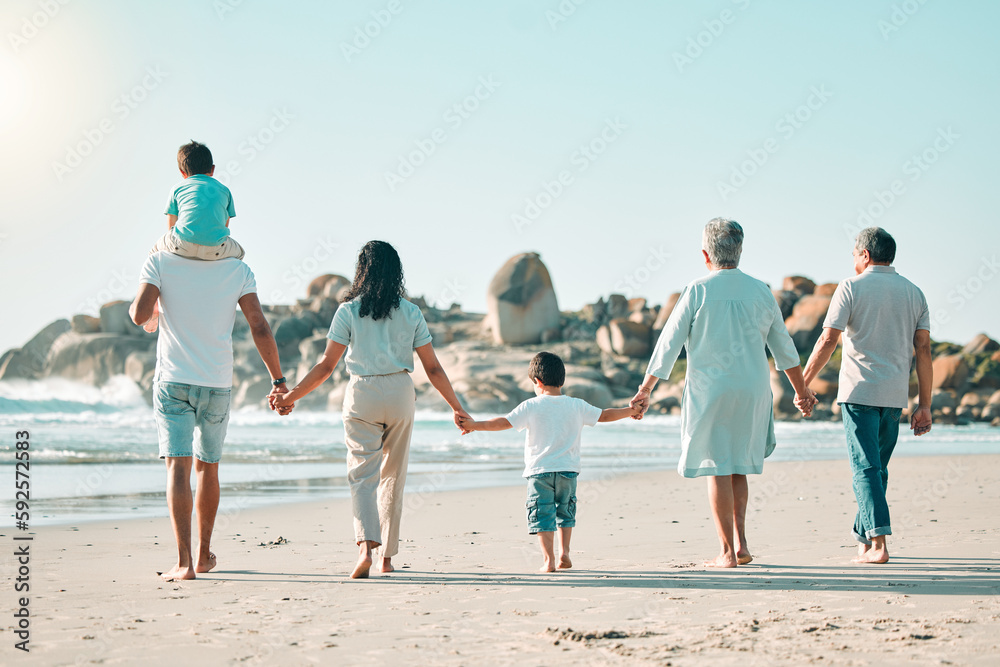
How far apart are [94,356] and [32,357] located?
24.8 feet

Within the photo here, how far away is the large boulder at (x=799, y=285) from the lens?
47938 millimetres

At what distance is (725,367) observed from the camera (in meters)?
5.01

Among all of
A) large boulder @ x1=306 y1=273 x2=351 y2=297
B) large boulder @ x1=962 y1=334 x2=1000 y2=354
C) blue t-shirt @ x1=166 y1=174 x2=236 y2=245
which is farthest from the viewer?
large boulder @ x1=306 y1=273 x2=351 y2=297

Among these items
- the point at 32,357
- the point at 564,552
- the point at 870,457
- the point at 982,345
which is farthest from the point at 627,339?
the point at 564,552

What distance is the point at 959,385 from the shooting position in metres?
41.9

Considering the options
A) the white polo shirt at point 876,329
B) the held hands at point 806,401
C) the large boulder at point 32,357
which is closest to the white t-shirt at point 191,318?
the held hands at point 806,401

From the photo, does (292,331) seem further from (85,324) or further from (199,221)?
(199,221)

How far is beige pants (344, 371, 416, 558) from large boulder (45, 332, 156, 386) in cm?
5603

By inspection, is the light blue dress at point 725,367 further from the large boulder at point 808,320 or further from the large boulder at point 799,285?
the large boulder at point 799,285

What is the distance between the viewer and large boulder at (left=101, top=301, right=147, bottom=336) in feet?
196

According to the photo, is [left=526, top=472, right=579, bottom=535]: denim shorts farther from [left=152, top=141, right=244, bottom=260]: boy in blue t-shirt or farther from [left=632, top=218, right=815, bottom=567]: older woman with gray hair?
[left=152, top=141, right=244, bottom=260]: boy in blue t-shirt

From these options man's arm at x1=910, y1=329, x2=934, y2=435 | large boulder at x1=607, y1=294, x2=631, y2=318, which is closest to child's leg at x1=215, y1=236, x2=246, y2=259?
man's arm at x1=910, y1=329, x2=934, y2=435

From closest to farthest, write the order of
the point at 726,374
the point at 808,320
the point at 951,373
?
the point at 726,374 → the point at 951,373 → the point at 808,320

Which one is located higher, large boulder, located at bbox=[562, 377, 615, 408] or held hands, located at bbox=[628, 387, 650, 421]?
large boulder, located at bbox=[562, 377, 615, 408]
